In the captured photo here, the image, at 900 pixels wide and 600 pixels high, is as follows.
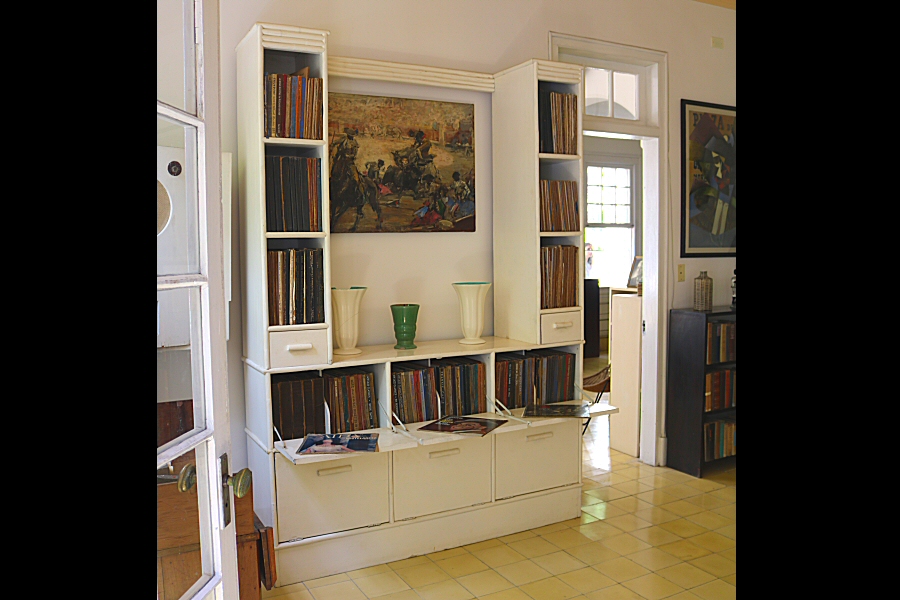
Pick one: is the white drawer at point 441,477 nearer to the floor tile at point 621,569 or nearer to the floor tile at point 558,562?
the floor tile at point 558,562

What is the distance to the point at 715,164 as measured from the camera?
4.85m

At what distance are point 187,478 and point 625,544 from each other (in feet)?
8.84

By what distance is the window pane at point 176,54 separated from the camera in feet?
4.18

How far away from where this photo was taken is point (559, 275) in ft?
12.4

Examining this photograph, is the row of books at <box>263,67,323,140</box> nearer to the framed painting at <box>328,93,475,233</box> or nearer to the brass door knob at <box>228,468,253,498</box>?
the framed painting at <box>328,93,475,233</box>

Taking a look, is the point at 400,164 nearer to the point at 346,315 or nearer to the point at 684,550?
the point at 346,315

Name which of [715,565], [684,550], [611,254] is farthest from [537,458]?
[611,254]

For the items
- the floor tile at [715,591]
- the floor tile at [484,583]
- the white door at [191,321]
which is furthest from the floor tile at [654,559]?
the white door at [191,321]

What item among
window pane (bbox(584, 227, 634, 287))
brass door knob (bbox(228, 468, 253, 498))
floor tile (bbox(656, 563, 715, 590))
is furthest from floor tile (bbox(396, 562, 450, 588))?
window pane (bbox(584, 227, 634, 287))

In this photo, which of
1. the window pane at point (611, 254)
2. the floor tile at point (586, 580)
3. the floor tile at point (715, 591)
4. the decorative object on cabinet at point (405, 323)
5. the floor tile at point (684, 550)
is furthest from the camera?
the window pane at point (611, 254)

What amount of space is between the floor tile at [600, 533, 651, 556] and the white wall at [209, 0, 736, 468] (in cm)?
143

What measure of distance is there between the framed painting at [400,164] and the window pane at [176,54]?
2.10 meters
